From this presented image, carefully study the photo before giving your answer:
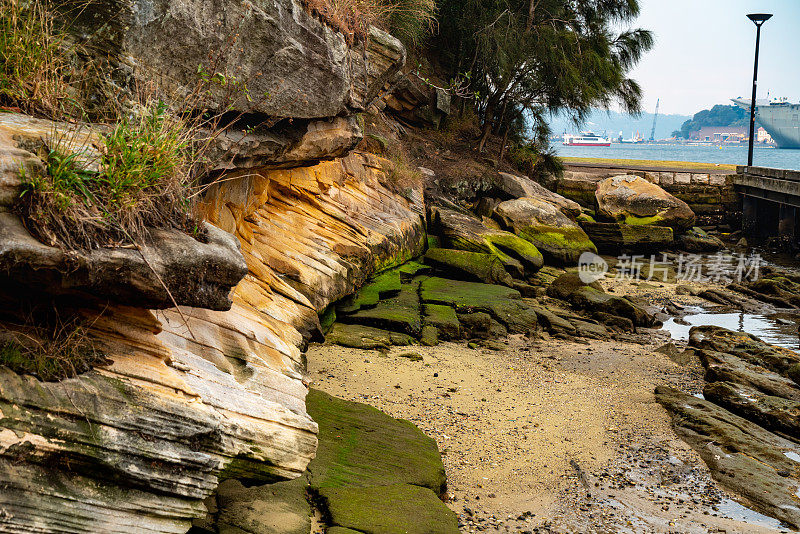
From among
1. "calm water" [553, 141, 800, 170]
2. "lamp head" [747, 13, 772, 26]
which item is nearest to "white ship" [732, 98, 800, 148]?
"calm water" [553, 141, 800, 170]

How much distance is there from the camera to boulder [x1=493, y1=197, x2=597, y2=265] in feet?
52.8

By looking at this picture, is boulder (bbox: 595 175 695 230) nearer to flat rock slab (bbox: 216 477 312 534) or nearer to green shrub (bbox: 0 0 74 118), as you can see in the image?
flat rock slab (bbox: 216 477 312 534)

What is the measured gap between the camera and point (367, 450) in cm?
562

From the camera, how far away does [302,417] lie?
4770mm

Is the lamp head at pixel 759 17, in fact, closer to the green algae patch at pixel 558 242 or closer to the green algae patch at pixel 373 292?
the green algae patch at pixel 558 242

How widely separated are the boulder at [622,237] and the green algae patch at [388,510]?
14.7 meters

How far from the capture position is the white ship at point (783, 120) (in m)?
80.1

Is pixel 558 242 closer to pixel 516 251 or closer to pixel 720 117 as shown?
pixel 516 251

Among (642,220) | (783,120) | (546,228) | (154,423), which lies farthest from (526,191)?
(783,120)

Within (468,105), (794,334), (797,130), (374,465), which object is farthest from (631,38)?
(797,130)

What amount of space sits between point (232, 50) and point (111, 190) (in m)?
2.71

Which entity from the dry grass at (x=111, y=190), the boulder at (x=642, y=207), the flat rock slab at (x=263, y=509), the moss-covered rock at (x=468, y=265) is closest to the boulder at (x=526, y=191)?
the boulder at (x=642, y=207)

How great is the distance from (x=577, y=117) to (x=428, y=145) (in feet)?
15.5

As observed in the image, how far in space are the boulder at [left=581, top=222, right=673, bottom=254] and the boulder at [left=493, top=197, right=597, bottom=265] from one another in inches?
54.0
